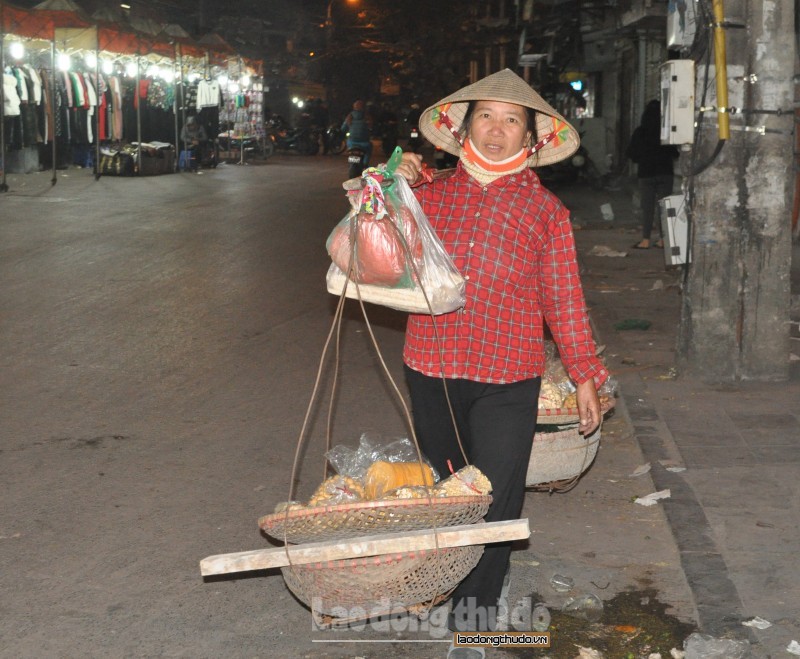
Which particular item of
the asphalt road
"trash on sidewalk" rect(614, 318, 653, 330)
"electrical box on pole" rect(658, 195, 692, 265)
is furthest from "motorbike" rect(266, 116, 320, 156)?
"electrical box on pole" rect(658, 195, 692, 265)

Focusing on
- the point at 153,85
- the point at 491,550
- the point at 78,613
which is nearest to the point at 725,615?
the point at 491,550

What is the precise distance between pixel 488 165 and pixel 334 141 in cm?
3803

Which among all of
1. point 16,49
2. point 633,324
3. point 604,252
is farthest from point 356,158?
point 633,324

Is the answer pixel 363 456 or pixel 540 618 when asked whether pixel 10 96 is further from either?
pixel 540 618

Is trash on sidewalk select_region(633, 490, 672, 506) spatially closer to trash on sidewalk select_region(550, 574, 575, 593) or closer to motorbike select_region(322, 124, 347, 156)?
trash on sidewalk select_region(550, 574, 575, 593)

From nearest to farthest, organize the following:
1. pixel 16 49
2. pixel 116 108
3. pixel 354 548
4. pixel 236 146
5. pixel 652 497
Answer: pixel 354 548 < pixel 652 497 < pixel 16 49 < pixel 116 108 < pixel 236 146

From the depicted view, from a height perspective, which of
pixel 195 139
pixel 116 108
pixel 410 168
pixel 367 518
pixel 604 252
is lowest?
pixel 604 252

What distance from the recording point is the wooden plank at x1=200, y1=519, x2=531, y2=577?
3025mm

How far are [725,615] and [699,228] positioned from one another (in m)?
3.67

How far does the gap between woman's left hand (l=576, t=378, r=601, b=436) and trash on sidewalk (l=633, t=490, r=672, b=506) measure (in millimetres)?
1712

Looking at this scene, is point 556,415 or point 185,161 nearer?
point 556,415

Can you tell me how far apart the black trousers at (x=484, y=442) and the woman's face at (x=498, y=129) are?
0.76 metres

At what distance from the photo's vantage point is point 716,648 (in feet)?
12.2

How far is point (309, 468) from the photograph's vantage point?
570 cm
